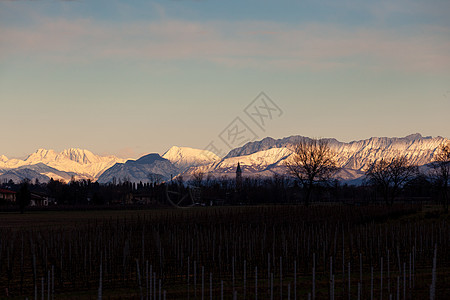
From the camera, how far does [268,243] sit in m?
31.3

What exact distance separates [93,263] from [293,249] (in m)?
9.56

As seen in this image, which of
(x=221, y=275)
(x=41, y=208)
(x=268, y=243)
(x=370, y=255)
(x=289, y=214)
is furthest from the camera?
(x=41, y=208)

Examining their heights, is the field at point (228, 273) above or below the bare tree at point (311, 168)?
below

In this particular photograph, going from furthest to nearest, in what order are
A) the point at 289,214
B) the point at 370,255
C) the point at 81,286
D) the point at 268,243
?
the point at 289,214 → the point at 268,243 → the point at 370,255 → the point at 81,286

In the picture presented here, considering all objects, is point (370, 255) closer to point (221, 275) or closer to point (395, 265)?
point (395, 265)

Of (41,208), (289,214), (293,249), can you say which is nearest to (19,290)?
(293,249)

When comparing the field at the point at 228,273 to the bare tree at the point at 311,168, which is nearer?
the field at the point at 228,273

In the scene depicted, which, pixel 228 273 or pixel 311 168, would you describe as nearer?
pixel 228 273

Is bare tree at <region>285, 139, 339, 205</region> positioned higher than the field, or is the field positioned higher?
bare tree at <region>285, 139, 339, 205</region>

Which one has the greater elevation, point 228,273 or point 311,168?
point 311,168

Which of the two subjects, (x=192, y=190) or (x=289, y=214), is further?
(x=192, y=190)

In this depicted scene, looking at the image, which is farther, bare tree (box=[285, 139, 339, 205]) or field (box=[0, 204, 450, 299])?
bare tree (box=[285, 139, 339, 205])

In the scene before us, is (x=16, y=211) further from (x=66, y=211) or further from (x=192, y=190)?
(x=192, y=190)

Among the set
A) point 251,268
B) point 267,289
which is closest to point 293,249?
point 251,268
